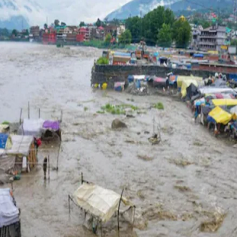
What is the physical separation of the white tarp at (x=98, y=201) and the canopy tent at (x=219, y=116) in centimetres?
915

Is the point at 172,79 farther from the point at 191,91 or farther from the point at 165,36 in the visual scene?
the point at 165,36

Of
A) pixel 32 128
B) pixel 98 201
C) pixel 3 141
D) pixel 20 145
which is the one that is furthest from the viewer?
pixel 32 128

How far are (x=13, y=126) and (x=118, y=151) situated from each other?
4.70 meters

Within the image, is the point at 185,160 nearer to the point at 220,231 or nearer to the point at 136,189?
the point at 136,189

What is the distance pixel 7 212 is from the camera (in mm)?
7801

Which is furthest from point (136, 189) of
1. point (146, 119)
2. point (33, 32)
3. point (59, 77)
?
point (33, 32)

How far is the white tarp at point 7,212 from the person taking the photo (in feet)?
25.4

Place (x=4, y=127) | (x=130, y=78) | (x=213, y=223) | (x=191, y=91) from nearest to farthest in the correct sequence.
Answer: (x=213, y=223)
(x=4, y=127)
(x=191, y=91)
(x=130, y=78)

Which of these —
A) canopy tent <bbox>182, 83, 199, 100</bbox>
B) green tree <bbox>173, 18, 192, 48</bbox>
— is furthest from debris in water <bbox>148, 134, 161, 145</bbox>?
green tree <bbox>173, 18, 192, 48</bbox>

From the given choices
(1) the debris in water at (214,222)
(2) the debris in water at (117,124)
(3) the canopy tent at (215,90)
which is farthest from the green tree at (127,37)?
(1) the debris in water at (214,222)

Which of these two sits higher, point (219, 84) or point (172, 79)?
point (219, 84)

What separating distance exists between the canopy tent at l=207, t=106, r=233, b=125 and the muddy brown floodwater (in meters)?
0.89

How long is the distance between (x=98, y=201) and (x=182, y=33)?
52.0 metres

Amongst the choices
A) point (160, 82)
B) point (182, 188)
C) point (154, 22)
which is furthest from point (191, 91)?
point (154, 22)
